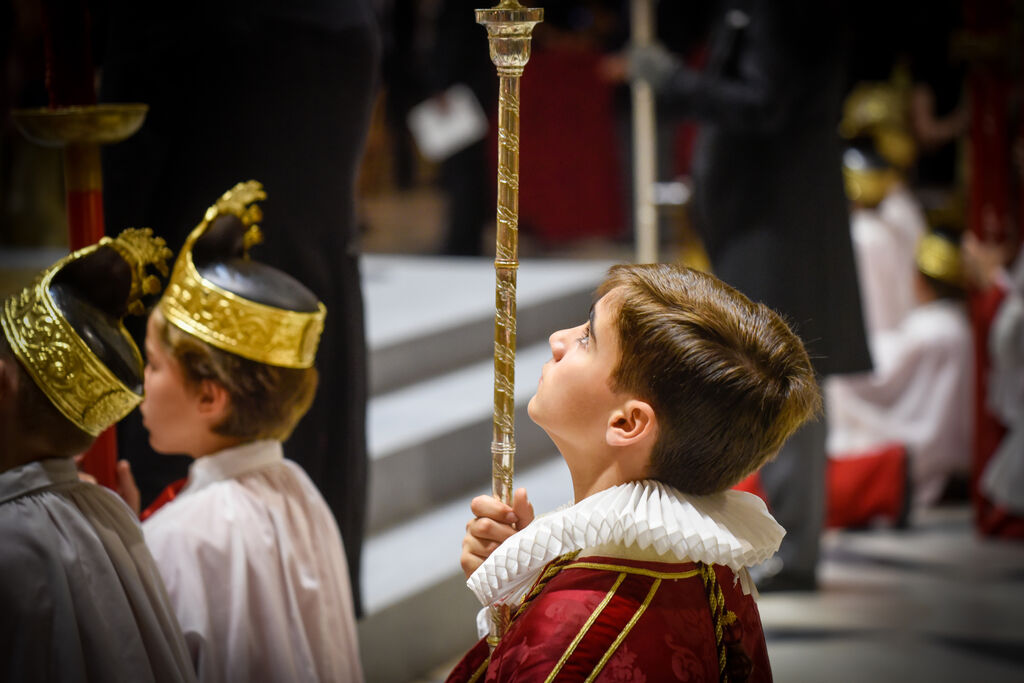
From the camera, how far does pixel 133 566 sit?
1.43 m

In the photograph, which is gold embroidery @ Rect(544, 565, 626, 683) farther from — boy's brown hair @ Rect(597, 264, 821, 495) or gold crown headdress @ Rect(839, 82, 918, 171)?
gold crown headdress @ Rect(839, 82, 918, 171)

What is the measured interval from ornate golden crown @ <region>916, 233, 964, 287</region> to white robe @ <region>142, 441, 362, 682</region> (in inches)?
126

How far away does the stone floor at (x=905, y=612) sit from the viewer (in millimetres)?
3037

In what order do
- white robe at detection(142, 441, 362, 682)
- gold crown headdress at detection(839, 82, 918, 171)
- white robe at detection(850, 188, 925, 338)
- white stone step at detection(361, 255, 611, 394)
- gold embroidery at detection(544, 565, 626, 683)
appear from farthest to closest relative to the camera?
1. gold crown headdress at detection(839, 82, 918, 171)
2. white robe at detection(850, 188, 925, 338)
3. white stone step at detection(361, 255, 611, 394)
4. white robe at detection(142, 441, 362, 682)
5. gold embroidery at detection(544, 565, 626, 683)

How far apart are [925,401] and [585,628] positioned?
138 inches

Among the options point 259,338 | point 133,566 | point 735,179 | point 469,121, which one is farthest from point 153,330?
point 469,121

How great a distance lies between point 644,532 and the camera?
1307mm

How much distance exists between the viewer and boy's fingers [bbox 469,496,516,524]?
4.75ft

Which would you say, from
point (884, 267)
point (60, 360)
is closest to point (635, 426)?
point (60, 360)

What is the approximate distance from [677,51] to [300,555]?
16.7 ft

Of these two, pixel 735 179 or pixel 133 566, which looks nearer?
pixel 133 566

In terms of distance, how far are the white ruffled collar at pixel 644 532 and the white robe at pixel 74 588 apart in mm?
358

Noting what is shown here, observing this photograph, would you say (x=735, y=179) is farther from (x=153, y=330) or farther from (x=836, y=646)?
(x=153, y=330)

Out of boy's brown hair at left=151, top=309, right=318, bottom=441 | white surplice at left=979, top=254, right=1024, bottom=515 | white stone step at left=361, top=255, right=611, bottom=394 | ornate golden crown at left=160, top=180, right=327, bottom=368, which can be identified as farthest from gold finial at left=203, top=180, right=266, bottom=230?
white surplice at left=979, top=254, right=1024, bottom=515
